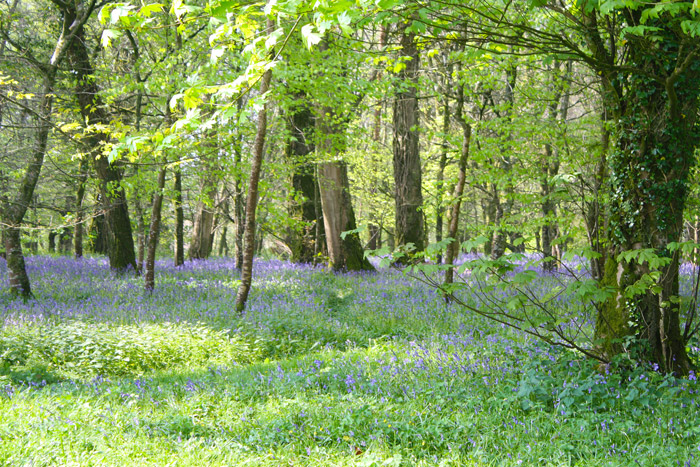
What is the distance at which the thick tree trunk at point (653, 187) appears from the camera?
170 inches

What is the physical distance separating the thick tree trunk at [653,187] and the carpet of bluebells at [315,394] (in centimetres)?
47

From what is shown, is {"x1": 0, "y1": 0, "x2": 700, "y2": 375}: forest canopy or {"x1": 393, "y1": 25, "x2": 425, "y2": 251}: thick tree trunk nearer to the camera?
{"x1": 0, "y1": 0, "x2": 700, "y2": 375}: forest canopy

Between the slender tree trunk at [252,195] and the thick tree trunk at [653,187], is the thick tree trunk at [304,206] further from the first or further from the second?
the thick tree trunk at [653,187]

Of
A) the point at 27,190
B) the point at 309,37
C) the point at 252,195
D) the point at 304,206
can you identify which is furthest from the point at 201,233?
the point at 309,37

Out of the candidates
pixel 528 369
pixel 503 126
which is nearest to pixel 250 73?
pixel 528 369

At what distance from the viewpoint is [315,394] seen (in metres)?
4.79

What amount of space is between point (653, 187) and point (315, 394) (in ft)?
13.2

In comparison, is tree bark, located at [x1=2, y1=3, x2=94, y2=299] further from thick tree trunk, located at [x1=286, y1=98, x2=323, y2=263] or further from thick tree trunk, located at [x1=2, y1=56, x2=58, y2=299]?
thick tree trunk, located at [x1=286, y1=98, x2=323, y2=263]

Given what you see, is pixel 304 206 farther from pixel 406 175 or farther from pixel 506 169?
pixel 506 169

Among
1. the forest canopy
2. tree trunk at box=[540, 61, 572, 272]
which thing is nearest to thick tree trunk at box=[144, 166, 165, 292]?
the forest canopy

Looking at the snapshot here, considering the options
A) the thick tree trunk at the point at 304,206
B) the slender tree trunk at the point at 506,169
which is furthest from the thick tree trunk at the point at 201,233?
the slender tree trunk at the point at 506,169

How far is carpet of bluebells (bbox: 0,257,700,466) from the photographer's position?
3.56m

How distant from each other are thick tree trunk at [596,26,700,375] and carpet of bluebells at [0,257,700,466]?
0.47 metres

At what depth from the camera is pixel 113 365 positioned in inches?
243
